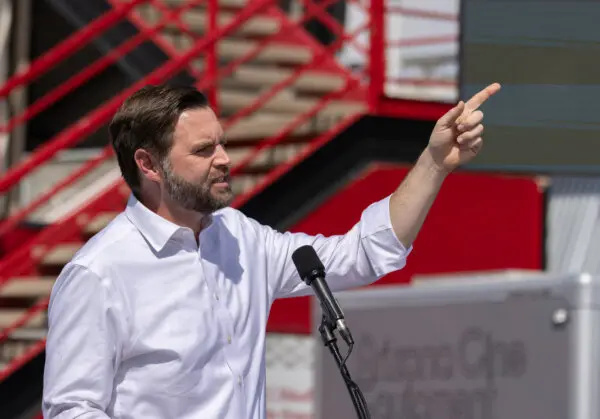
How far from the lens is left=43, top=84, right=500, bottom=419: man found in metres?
3.04

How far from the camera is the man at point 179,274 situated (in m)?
3.04

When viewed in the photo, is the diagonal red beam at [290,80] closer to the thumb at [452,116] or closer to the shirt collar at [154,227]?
the shirt collar at [154,227]

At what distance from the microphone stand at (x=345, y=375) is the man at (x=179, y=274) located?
331 millimetres

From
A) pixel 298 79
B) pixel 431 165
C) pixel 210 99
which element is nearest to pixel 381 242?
pixel 431 165

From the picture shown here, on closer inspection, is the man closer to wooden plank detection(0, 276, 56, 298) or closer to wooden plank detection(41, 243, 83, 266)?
wooden plank detection(0, 276, 56, 298)

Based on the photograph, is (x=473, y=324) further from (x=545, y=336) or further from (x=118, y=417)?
(x=118, y=417)

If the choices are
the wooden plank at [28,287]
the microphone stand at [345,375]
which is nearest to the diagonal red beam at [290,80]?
the wooden plank at [28,287]

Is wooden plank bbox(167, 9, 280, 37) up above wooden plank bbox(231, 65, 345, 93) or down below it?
above

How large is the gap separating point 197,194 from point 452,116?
1.96ft

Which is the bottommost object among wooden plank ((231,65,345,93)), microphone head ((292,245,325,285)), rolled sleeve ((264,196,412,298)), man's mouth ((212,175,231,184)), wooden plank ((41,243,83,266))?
wooden plank ((41,243,83,266))

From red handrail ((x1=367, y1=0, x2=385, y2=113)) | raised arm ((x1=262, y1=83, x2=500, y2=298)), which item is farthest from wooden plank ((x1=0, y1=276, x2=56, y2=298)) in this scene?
raised arm ((x1=262, y1=83, x2=500, y2=298))

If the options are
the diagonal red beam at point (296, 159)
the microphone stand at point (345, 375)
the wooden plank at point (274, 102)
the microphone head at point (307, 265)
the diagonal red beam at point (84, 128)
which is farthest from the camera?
the wooden plank at point (274, 102)

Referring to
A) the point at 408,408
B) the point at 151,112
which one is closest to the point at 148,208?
the point at 151,112

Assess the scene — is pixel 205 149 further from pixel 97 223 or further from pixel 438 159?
pixel 97 223
